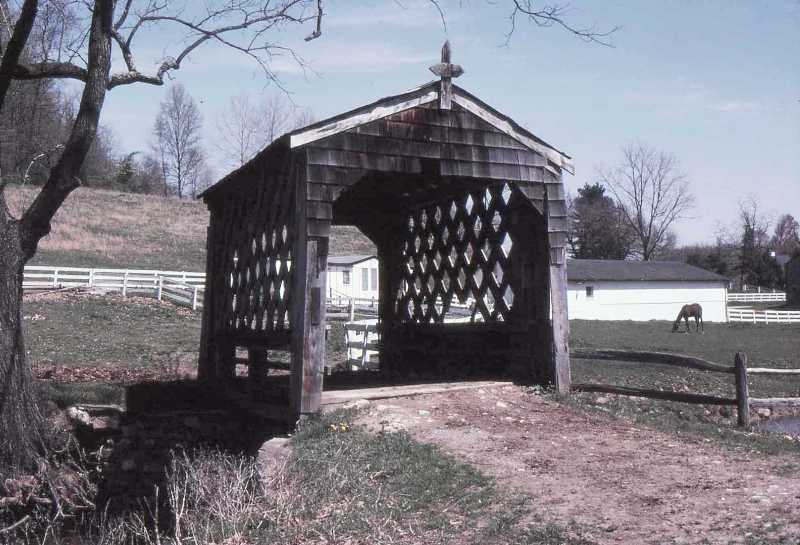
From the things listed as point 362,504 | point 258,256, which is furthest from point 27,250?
point 362,504

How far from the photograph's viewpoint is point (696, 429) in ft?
31.2

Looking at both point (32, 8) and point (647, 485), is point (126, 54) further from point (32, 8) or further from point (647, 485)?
point (647, 485)

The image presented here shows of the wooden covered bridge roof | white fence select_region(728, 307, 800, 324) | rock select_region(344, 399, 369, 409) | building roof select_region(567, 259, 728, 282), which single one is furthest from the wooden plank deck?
white fence select_region(728, 307, 800, 324)

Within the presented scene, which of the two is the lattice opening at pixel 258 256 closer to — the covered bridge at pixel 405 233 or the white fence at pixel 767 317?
the covered bridge at pixel 405 233

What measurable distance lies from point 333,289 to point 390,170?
3330 centimetres

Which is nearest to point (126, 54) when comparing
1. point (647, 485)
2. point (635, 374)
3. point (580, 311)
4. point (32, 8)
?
point (32, 8)

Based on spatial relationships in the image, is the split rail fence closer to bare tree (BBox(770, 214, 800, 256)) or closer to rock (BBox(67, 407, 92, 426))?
rock (BBox(67, 407, 92, 426))

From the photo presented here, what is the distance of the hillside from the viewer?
161 feet

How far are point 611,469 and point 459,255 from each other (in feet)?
19.3

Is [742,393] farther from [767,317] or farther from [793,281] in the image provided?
[793,281]

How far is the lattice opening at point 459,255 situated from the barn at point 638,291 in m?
34.5

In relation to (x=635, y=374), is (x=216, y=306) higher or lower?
higher

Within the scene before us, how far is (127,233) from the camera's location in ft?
193

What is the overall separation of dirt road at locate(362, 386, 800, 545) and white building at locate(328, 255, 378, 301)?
33955 mm
